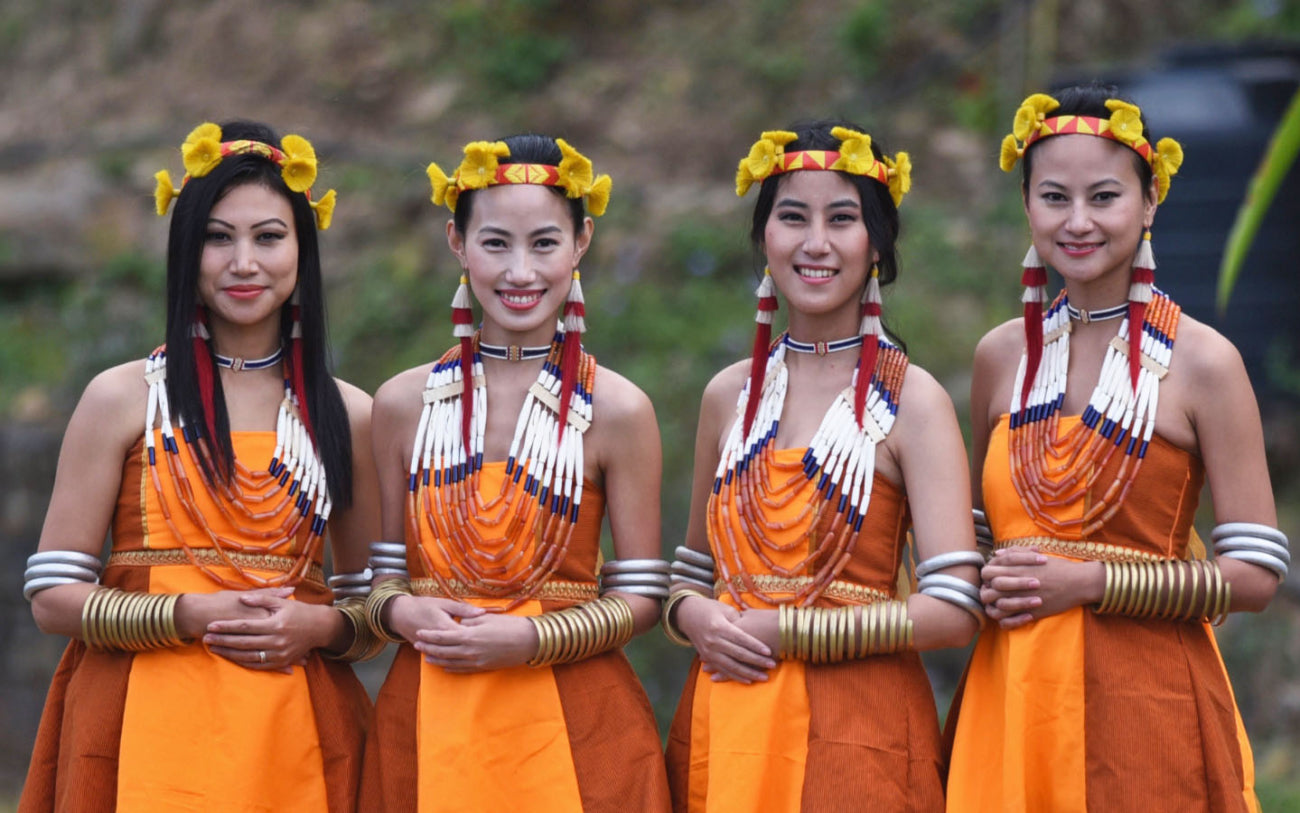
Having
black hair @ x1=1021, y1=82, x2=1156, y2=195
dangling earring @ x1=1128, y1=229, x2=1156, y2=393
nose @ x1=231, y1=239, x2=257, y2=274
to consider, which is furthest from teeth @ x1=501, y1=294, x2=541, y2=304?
dangling earring @ x1=1128, y1=229, x2=1156, y2=393

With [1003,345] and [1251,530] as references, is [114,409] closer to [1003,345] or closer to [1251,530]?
[1003,345]

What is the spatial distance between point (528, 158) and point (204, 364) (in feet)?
2.96

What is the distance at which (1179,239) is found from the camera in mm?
7273

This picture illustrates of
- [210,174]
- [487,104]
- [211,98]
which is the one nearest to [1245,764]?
[210,174]

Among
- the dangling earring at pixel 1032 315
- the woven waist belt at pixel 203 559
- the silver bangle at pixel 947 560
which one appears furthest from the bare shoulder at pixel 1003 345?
the woven waist belt at pixel 203 559

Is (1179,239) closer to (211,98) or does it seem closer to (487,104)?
(487,104)

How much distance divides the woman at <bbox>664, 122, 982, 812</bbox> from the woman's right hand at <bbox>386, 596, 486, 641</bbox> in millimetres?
489

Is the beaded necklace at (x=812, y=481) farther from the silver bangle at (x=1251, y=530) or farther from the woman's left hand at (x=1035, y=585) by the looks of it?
the silver bangle at (x=1251, y=530)

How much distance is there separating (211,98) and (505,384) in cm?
710

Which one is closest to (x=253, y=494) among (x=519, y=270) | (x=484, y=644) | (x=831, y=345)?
(x=484, y=644)

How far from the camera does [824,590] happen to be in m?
3.55

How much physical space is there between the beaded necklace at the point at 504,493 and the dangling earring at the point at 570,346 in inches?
0.7

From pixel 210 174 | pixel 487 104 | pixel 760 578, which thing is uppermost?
pixel 487 104

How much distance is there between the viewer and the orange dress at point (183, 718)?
359 cm
